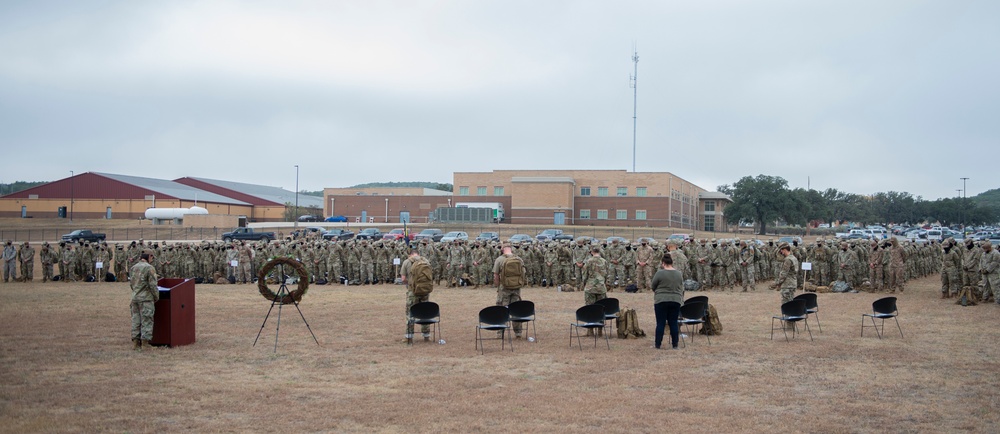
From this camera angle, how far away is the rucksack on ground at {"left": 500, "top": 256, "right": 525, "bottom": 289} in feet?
44.7

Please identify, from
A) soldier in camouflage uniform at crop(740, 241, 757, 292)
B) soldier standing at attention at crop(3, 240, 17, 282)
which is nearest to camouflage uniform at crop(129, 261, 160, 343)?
soldier in camouflage uniform at crop(740, 241, 757, 292)

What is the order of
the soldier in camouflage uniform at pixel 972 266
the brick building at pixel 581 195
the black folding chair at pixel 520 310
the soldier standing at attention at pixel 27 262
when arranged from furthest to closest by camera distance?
1. the brick building at pixel 581 195
2. the soldier standing at attention at pixel 27 262
3. the soldier in camouflage uniform at pixel 972 266
4. the black folding chair at pixel 520 310

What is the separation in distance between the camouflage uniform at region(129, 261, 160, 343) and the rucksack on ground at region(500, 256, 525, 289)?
20.9 ft

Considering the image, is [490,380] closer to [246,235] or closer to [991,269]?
[991,269]

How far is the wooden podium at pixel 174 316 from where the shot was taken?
1243cm

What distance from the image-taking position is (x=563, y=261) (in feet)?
82.7

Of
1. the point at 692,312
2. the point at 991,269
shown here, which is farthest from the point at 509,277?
the point at 991,269

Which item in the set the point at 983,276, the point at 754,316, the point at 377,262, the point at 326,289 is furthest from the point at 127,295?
the point at 983,276

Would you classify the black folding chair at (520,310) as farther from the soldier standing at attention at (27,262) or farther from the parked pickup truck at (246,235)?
the parked pickup truck at (246,235)

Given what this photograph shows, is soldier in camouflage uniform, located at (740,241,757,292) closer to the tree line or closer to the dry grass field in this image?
the dry grass field

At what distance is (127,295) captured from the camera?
22.8 m

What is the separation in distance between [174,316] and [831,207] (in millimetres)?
118568

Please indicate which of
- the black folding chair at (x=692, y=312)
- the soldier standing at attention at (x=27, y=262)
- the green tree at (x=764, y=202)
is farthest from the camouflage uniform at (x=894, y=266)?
the green tree at (x=764, y=202)

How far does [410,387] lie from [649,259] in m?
15.6
